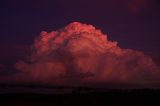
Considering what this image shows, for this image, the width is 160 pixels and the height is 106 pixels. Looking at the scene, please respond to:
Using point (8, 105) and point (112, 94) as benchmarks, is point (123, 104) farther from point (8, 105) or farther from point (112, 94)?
point (8, 105)

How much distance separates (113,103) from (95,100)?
6.79 ft

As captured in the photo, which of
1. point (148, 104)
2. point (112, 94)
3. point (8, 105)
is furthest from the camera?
point (112, 94)

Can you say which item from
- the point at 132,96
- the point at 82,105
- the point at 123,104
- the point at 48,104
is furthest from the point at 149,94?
the point at 48,104

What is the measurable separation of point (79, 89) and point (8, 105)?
856cm

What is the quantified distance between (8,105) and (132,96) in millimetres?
15488

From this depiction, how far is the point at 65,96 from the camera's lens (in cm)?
5059

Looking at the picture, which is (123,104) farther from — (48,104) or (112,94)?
(48,104)

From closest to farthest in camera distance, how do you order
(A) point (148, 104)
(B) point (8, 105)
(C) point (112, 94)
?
(B) point (8, 105), (A) point (148, 104), (C) point (112, 94)

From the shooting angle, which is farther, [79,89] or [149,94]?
[149,94]

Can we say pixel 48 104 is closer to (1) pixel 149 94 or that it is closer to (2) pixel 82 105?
(2) pixel 82 105

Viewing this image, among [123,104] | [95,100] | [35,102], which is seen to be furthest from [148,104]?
[35,102]

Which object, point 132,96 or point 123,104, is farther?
point 132,96

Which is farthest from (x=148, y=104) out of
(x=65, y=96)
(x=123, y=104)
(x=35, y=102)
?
(x=35, y=102)

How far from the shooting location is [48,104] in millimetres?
47812
